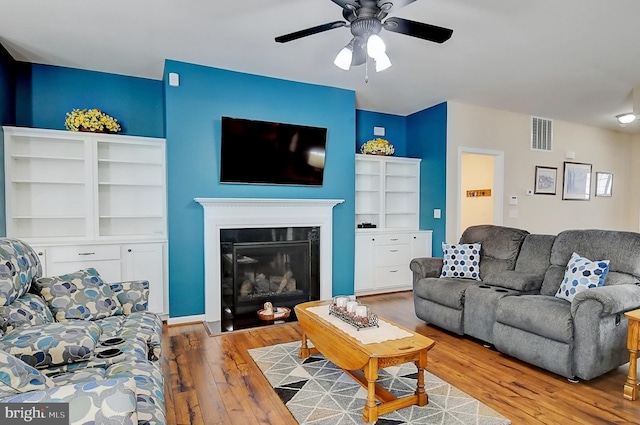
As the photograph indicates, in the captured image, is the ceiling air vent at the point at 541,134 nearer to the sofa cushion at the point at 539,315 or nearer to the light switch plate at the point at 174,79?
the sofa cushion at the point at 539,315

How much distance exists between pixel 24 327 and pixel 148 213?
2413mm

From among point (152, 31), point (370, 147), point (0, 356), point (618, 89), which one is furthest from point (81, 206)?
point (618, 89)

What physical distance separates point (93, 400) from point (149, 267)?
3026 millimetres

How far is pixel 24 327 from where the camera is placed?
6.21ft

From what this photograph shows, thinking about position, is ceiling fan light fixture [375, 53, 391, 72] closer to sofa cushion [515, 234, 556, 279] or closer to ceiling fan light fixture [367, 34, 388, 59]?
ceiling fan light fixture [367, 34, 388, 59]

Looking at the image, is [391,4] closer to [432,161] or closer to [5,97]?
[432,161]

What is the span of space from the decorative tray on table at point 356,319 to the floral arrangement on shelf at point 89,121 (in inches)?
125

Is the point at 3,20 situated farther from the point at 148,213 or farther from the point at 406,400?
the point at 406,400

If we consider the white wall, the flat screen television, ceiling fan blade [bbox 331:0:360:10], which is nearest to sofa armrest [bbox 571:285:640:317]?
ceiling fan blade [bbox 331:0:360:10]

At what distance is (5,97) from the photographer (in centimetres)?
353

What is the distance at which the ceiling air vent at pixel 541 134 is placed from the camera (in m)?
5.93

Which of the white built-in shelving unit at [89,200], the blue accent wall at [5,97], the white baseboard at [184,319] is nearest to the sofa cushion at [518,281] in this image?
the white baseboard at [184,319]

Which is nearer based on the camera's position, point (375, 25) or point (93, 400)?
point (93, 400)

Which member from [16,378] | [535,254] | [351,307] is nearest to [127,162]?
[351,307]
